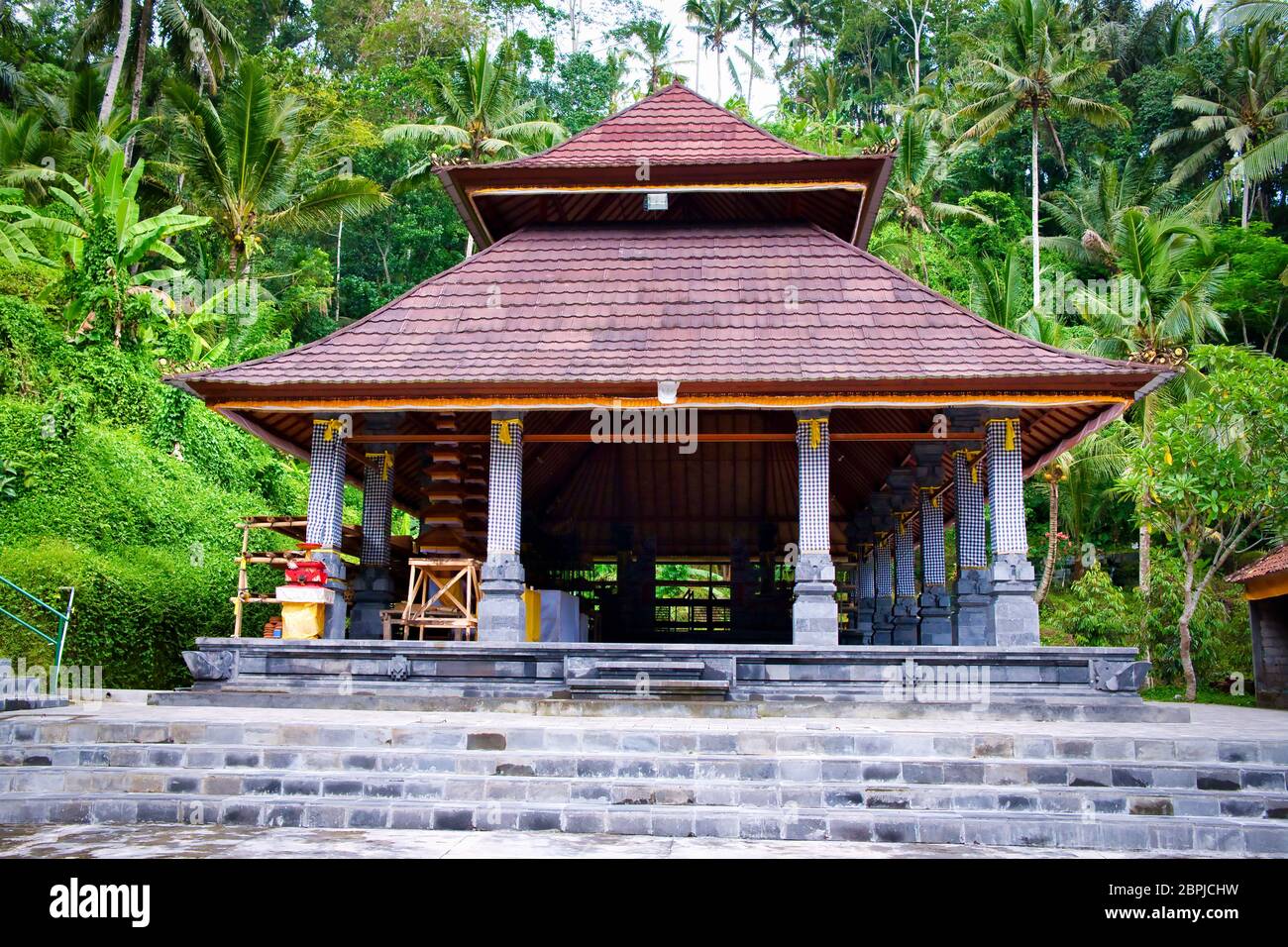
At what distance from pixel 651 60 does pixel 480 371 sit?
42.5 metres

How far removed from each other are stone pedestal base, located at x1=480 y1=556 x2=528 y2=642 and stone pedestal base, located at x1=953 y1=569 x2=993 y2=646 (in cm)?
561

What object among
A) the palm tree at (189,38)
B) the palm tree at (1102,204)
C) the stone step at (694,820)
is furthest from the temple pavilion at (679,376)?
the palm tree at (1102,204)

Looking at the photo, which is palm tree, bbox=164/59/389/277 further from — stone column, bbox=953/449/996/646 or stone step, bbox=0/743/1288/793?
stone step, bbox=0/743/1288/793

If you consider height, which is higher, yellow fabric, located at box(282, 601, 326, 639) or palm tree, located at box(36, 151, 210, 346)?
palm tree, located at box(36, 151, 210, 346)

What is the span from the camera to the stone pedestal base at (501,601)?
1255 centimetres

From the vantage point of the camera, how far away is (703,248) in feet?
51.9

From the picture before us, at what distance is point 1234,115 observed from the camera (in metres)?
40.2

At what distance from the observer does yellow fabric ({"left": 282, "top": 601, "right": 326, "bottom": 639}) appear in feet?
41.4

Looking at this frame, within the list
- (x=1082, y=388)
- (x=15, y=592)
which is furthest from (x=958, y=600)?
(x=15, y=592)

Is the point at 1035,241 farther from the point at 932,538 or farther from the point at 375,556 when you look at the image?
the point at 375,556

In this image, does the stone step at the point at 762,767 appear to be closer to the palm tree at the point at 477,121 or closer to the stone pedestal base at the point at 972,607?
the stone pedestal base at the point at 972,607

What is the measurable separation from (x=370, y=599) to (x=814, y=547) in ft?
20.6

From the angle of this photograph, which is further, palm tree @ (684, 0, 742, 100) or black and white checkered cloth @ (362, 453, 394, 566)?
palm tree @ (684, 0, 742, 100)

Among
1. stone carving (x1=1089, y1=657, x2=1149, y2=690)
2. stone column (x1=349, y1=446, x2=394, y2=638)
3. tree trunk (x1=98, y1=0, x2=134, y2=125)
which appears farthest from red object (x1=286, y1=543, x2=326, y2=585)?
tree trunk (x1=98, y1=0, x2=134, y2=125)
